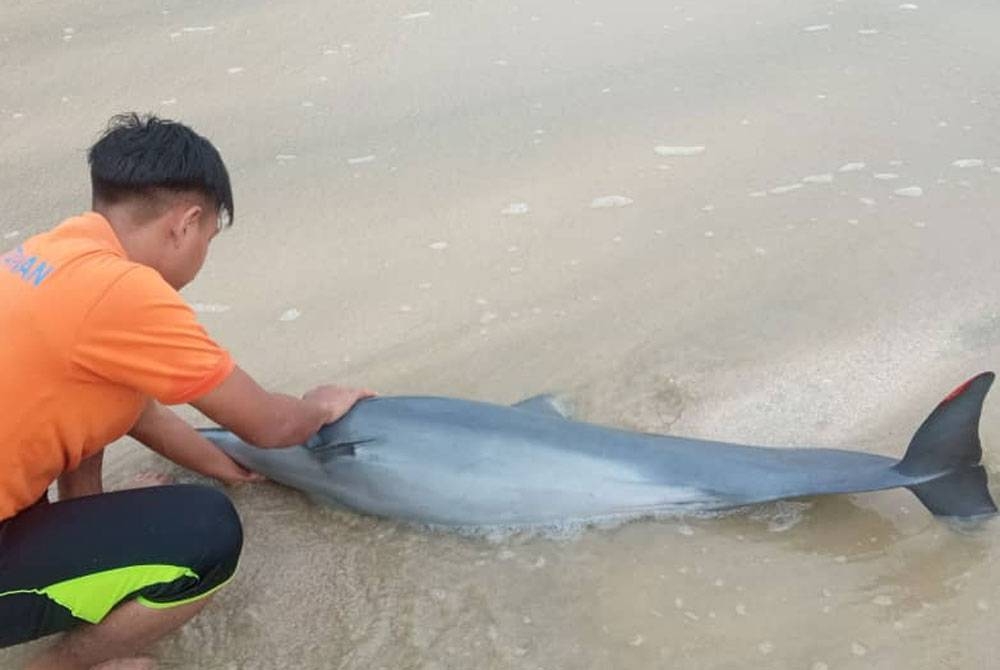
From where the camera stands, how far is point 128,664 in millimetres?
2691

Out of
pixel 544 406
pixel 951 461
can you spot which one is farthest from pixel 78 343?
pixel 951 461

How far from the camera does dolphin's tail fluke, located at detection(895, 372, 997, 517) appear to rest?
2.86 metres

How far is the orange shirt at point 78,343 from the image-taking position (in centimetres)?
233

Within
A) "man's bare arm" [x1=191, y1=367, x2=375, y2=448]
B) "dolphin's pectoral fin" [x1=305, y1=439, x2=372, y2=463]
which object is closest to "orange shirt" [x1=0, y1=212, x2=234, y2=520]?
"man's bare arm" [x1=191, y1=367, x2=375, y2=448]

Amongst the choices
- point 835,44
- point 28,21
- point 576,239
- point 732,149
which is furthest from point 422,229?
point 28,21

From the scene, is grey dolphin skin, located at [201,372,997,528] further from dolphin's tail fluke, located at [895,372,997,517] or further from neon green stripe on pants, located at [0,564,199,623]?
neon green stripe on pants, located at [0,564,199,623]

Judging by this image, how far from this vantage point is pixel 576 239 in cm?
471

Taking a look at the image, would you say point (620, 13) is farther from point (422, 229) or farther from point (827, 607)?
point (827, 607)

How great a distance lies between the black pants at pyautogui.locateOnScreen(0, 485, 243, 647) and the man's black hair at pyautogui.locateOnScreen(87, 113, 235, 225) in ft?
2.35

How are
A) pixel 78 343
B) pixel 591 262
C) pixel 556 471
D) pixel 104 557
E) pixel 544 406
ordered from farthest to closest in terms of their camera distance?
pixel 591 262 < pixel 544 406 < pixel 556 471 < pixel 104 557 < pixel 78 343

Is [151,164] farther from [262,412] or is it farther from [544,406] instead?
[544,406]

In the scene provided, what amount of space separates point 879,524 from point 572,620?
91cm

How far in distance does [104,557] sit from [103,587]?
7 centimetres

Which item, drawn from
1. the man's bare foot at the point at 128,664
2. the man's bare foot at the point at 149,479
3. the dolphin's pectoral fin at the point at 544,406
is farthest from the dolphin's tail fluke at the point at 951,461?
the man's bare foot at the point at 149,479
